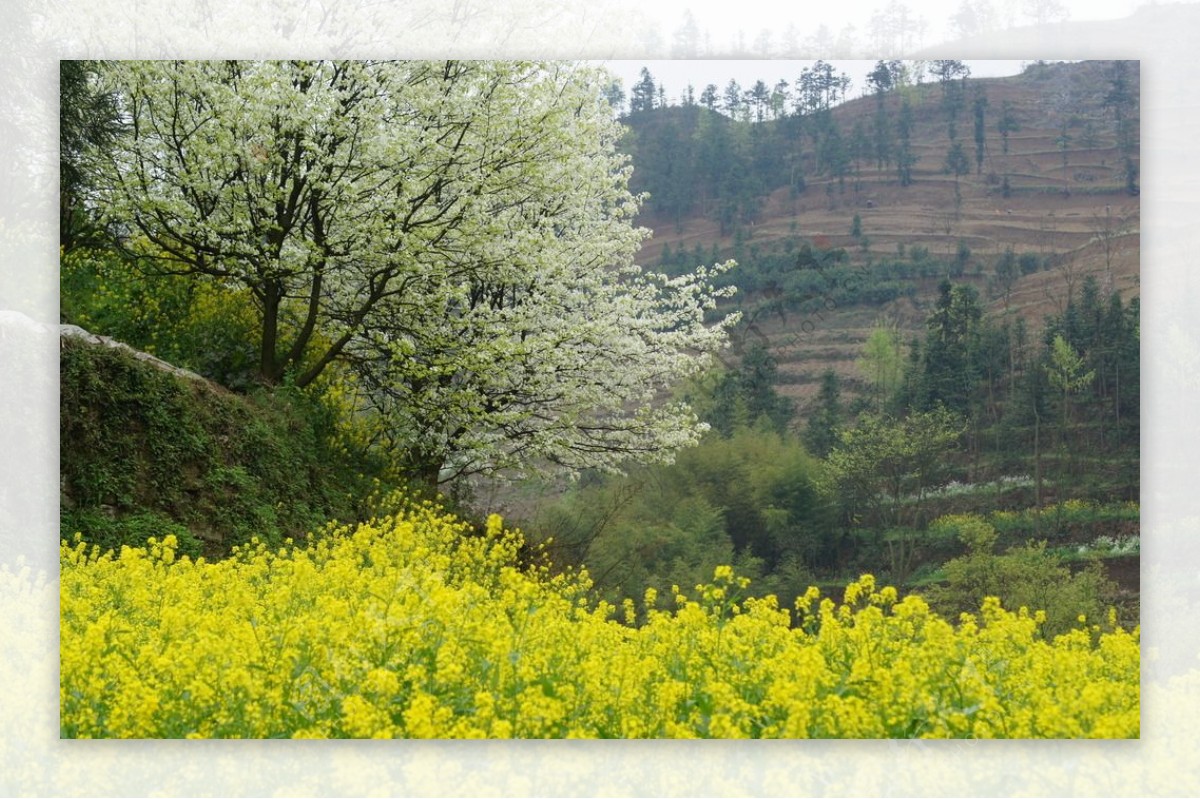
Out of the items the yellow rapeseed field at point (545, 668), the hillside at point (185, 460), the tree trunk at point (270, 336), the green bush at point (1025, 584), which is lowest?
the yellow rapeseed field at point (545, 668)

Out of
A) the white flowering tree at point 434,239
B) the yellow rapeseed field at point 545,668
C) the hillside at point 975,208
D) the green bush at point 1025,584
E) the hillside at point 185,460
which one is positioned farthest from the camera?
the white flowering tree at point 434,239

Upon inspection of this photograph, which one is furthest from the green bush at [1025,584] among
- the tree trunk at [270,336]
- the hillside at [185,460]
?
the tree trunk at [270,336]

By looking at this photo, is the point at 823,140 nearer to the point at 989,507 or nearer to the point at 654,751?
the point at 989,507

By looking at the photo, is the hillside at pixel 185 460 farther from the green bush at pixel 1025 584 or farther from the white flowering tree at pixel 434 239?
the green bush at pixel 1025 584

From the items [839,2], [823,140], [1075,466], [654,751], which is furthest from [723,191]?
[654,751]

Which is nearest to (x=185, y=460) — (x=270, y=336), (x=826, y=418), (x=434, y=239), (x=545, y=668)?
(x=270, y=336)

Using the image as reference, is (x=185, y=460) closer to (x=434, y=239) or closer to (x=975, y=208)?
(x=434, y=239)

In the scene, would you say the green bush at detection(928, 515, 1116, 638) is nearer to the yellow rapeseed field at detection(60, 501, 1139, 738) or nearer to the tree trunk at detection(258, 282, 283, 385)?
the yellow rapeseed field at detection(60, 501, 1139, 738)
